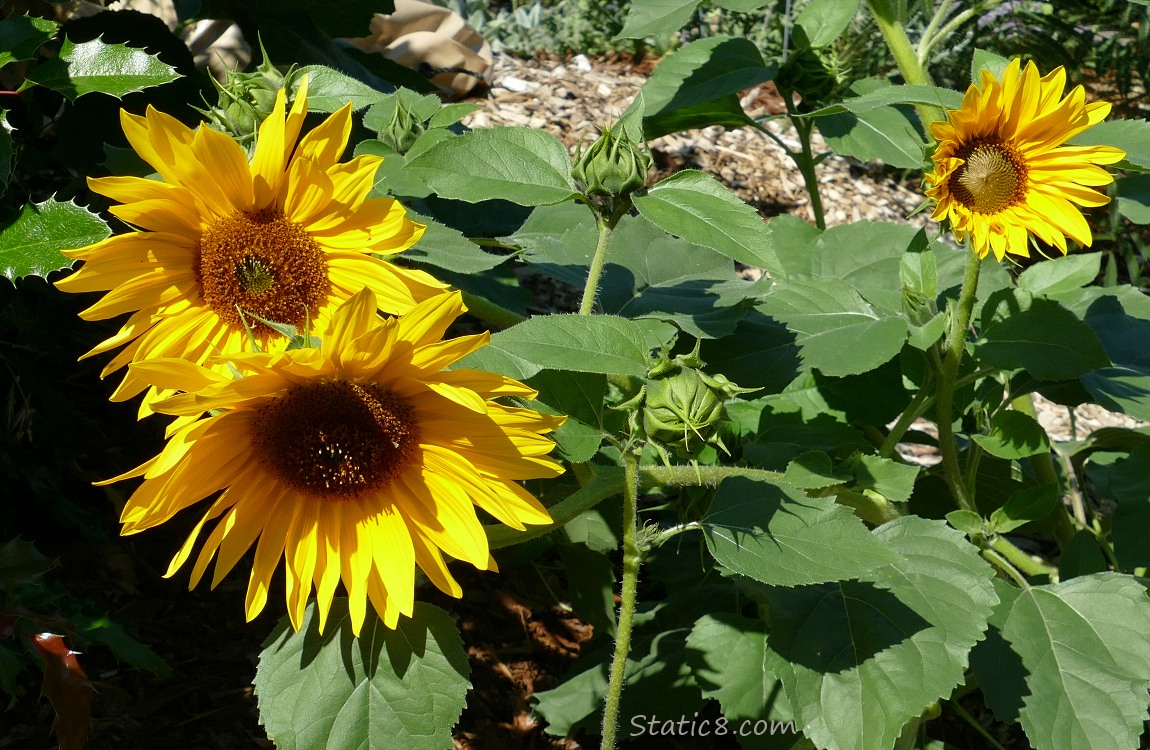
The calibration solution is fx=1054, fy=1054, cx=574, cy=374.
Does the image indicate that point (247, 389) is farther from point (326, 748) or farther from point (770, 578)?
point (770, 578)

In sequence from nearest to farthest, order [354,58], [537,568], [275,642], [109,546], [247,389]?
[247,389] → [275,642] → [109,546] → [537,568] → [354,58]

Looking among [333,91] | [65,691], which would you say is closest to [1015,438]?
[333,91]

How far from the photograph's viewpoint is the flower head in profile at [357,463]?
3.73ft

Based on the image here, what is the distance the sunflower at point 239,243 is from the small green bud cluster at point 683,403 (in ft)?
1.05

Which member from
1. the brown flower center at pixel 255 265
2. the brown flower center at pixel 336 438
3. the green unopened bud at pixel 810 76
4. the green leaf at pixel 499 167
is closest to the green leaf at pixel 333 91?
the green leaf at pixel 499 167

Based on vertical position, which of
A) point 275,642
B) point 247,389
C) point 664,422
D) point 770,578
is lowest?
point 275,642

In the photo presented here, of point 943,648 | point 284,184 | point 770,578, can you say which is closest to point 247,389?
point 284,184

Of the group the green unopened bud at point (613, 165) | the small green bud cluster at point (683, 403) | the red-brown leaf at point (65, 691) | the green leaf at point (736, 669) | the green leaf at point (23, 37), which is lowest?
the green leaf at point (736, 669)

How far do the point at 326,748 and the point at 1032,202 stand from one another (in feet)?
4.61

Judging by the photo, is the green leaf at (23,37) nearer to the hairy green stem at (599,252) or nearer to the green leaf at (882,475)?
the hairy green stem at (599,252)

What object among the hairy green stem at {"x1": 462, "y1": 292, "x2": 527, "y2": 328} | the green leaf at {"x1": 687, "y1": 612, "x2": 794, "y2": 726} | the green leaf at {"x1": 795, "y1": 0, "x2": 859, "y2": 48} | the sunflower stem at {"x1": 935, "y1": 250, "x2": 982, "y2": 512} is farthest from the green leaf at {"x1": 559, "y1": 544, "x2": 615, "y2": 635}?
the green leaf at {"x1": 795, "y1": 0, "x2": 859, "y2": 48}

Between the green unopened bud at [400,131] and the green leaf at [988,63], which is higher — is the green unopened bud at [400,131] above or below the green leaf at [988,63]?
below

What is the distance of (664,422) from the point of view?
1.34 m

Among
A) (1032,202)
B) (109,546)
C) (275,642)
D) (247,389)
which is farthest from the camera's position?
(109,546)
